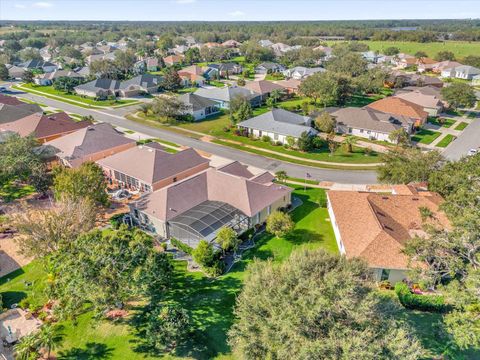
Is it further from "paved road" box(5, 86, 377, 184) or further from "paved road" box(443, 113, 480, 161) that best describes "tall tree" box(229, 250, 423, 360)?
"paved road" box(443, 113, 480, 161)

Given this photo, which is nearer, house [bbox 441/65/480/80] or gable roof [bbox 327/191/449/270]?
gable roof [bbox 327/191/449/270]

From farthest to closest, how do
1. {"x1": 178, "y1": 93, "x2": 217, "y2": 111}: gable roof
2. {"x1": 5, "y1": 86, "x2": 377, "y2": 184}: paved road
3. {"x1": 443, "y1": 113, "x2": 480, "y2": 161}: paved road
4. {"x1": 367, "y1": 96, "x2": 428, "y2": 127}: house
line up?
{"x1": 178, "y1": 93, "x2": 217, "y2": 111}: gable roof → {"x1": 367, "y1": 96, "x2": 428, "y2": 127}: house → {"x1": 443, "y1": 113, "x2": 480, "y2": 161}: paved road → {"x1": 5, "y1": 86, "x2": 377, "y2": 184}: paved road

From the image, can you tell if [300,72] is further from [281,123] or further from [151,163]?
[151,163]

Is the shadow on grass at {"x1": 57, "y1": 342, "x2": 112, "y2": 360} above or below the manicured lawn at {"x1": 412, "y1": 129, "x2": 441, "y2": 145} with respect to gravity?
below

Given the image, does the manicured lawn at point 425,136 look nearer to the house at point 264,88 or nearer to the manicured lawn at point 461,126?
the manicured lawn at point 461,126

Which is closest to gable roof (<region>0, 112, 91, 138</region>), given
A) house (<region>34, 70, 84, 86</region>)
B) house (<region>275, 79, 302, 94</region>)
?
house (<region>275, 79, 302, 94</region>)

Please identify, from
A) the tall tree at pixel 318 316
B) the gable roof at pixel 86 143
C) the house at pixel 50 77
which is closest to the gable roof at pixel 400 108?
the gable roof at pixel 86 143

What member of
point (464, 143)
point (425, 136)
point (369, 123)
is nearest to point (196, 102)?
point (369, 123)
